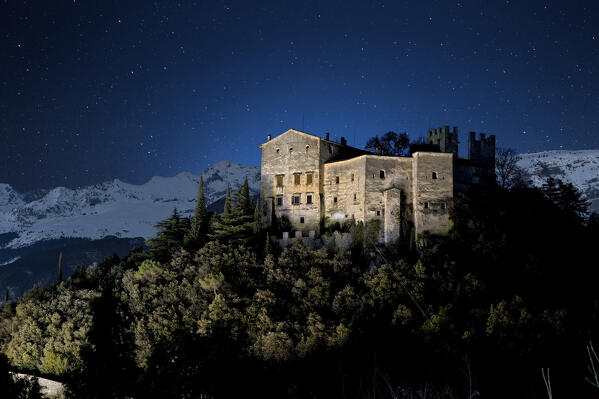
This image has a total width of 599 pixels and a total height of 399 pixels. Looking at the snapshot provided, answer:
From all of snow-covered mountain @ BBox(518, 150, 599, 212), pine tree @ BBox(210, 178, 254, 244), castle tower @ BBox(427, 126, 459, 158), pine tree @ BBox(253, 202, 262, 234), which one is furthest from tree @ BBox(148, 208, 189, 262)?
snow-covered mountain @ BBox(518, 150, 599, 212)

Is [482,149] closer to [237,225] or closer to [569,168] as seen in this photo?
[237,225]

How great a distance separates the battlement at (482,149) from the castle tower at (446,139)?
5.58ft

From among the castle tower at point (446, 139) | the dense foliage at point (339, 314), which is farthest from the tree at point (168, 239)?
the castle tower at point (446, 139)

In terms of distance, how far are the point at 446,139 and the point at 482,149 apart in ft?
11.3

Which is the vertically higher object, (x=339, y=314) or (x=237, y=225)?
(x=237, y=225)

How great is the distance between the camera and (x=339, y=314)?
29.0 metres

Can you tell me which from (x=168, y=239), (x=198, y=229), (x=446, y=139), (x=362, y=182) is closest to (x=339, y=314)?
(x=362, y=182)

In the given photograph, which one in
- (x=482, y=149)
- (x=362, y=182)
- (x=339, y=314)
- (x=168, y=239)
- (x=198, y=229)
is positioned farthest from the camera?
(x=482, y=149)

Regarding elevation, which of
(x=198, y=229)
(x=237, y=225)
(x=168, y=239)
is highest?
(x=237, y=225)

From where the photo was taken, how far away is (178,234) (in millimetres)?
41250

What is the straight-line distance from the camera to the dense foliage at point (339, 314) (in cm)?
2475

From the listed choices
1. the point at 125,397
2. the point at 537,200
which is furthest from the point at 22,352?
the point at 537,200

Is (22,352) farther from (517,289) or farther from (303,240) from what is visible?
(517,289)

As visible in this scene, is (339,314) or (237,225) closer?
(339,314)
